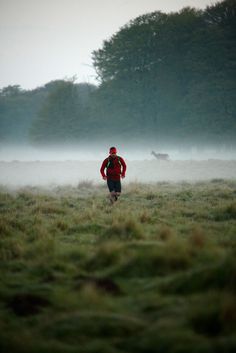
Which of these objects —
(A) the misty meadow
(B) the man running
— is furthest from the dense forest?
(B) the man running

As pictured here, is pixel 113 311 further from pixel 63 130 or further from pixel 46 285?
pixel 63 130

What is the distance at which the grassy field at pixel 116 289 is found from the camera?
4.03 m

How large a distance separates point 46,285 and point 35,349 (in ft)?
5.68

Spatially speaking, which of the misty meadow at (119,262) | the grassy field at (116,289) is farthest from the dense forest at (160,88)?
the grassy field at (116,289)

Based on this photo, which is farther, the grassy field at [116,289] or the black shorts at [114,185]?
the black shorts at [114,185]

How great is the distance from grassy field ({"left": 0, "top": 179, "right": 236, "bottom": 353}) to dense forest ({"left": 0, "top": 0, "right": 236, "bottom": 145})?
33.6 m

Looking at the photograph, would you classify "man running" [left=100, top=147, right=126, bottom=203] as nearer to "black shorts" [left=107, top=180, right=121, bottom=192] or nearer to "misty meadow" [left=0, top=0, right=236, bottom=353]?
"black shorts" [left=107, top=180, right=121, bottom=192]

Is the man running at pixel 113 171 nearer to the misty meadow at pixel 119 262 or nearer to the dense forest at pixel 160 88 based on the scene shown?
the misty meadow at pixel 119 262

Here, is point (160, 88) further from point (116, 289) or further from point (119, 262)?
point (116, 289)

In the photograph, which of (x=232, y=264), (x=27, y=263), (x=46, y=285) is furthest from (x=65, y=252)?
(x=232, y=264)

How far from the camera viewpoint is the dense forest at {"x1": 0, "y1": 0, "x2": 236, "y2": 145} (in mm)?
42178

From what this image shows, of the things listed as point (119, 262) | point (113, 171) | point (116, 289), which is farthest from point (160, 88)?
point (116, 289)

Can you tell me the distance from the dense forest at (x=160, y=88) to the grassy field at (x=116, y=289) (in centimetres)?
3360

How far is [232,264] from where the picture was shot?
4961 millimetres
